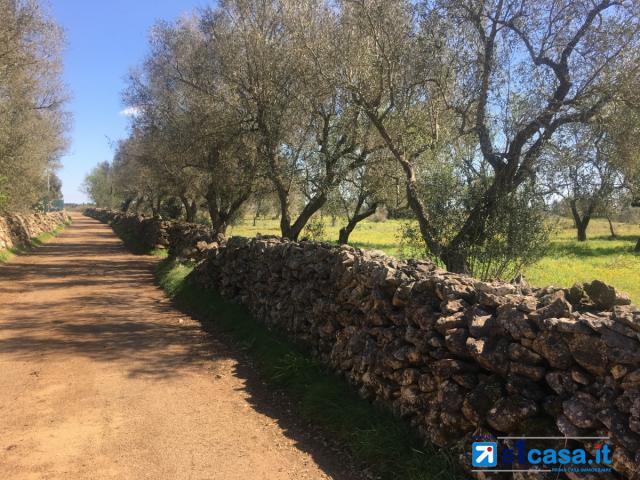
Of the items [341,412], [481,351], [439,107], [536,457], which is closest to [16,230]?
[439,107]

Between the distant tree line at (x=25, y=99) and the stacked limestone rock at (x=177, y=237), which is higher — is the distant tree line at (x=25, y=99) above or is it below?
above

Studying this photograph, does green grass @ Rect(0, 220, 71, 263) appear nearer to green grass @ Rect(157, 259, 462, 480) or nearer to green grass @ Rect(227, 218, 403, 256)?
green grass @ Rect(227, 218, 403, 256)

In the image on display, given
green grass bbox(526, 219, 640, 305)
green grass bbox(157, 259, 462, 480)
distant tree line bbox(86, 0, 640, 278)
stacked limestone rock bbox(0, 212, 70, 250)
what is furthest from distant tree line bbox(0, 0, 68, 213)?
green grass bbox(526, 219, 640, 305)

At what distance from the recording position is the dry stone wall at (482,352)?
3.56 m

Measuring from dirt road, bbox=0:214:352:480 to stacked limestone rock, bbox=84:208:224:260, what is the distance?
16.5 ft

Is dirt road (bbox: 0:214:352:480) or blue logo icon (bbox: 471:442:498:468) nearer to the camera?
blue logo icon (bbox: 471:442:498:468)

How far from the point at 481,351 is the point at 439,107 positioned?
8002 millimetres

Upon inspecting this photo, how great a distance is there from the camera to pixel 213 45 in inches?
625

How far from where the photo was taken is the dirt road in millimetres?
4879

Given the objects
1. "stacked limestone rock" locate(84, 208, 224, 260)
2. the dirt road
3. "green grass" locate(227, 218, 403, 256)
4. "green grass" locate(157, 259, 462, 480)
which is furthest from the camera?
"green grass" locate(227, 218, 403, 256)

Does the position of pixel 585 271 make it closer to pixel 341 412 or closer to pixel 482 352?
pixel 341 412

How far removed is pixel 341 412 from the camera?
5.81 m

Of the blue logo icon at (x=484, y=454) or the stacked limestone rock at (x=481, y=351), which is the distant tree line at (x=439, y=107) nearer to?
the stacked limestone rock at (x=481, y=351)

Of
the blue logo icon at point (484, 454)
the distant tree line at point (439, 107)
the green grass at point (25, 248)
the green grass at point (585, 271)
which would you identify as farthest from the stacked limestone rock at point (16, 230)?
the blue logo icon at point (484, 454)
